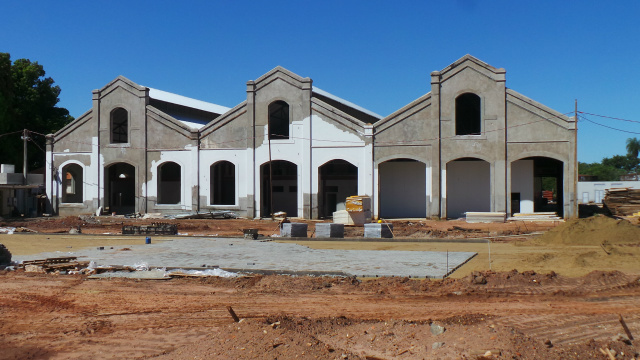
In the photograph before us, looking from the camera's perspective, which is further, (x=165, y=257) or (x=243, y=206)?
(x=243, y=206)

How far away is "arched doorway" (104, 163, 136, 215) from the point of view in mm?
44812

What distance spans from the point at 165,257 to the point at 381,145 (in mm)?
21260

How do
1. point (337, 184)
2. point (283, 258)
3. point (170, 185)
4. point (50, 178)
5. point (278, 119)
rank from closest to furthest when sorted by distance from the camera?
point (283, 258), point (337, 184), point (50, 178), point (278, 119), point (170, 185)

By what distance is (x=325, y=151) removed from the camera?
36.2m

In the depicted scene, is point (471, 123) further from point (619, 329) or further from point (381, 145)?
point (619, 329)

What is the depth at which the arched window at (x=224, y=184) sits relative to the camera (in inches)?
1725

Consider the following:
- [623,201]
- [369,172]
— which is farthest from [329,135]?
[623,201]

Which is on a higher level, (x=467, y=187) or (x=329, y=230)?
(x=467, y=187)

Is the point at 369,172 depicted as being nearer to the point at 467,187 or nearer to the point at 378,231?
the point at 467,187

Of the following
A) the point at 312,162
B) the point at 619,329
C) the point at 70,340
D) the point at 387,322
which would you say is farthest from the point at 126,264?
the point at 312,162

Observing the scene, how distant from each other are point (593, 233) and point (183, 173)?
27823 mm

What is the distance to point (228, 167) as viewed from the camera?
150 ft

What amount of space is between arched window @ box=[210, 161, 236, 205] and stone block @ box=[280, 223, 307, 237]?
19558mm

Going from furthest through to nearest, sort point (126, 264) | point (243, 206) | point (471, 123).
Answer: point (471, 123), point (243, 206), point (126, 264)
